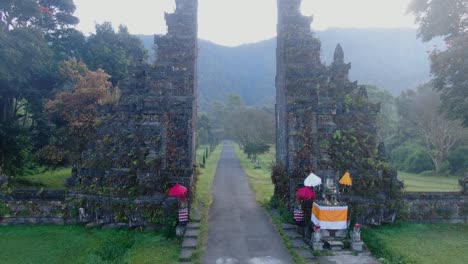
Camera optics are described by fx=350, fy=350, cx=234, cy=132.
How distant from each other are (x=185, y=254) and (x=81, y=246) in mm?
4379

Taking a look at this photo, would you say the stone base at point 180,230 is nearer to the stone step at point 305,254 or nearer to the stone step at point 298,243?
the stone step at point 298,243

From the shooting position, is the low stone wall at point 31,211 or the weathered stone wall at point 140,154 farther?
the low stone wall at point 31,211

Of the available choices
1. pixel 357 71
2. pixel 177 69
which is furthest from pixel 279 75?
pixel 357 71

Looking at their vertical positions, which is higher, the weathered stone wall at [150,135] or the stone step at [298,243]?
the weathered stone wall at [150,135]

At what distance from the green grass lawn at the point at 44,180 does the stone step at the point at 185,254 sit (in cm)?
1460

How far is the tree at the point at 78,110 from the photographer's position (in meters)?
23.8

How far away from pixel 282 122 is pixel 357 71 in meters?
144

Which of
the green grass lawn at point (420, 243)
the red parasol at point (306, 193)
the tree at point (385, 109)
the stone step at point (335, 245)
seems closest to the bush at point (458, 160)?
the tree at point (385, 109)

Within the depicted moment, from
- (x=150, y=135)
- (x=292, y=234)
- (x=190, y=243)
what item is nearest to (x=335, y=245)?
(x=292, y=234)

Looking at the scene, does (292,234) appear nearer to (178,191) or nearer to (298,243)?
(298,243)

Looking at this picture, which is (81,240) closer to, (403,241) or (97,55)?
(403,241)

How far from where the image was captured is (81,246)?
12.9 meters

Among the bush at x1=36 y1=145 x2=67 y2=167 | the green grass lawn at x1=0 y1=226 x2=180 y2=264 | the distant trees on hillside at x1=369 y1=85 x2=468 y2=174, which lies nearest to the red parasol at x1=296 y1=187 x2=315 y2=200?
the green grass lawn at x1=0 y1=226 x2=180 y2=264

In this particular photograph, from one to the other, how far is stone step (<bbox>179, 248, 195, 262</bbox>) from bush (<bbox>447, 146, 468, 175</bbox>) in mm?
34420
